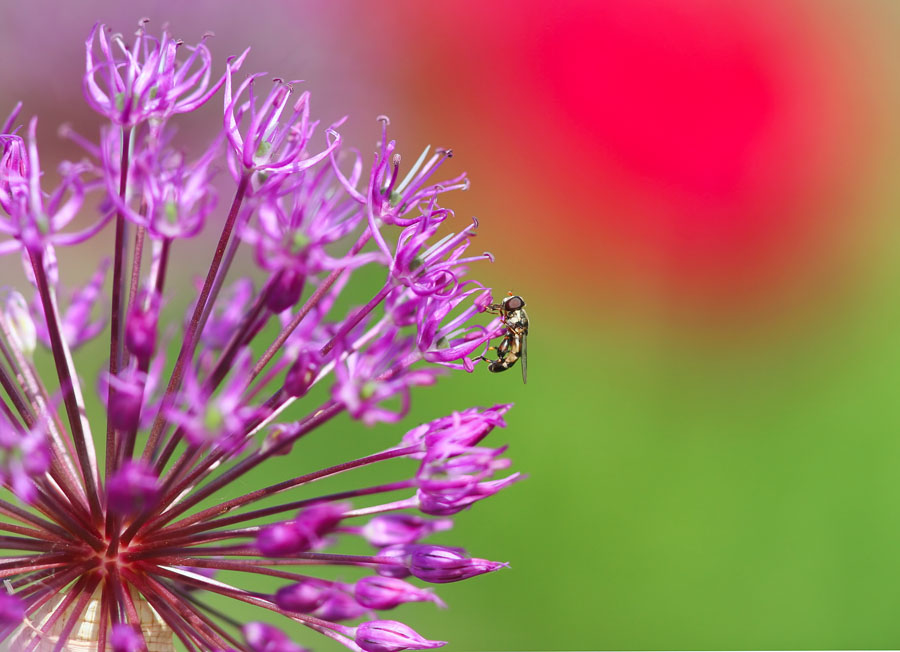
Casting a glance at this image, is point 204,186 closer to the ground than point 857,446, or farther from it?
closer to the ground

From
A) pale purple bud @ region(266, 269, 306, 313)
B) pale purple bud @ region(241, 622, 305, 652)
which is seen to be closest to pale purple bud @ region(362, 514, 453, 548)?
pale purple bud @ region(241, 622, 305, 652)

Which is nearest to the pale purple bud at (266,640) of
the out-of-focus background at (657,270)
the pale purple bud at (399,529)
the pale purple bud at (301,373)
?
the pale purple bud at (399,529)

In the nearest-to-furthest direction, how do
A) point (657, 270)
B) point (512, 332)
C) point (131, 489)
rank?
1. point (131, 489)
2. point (512, 332)
3. point (657, 270)

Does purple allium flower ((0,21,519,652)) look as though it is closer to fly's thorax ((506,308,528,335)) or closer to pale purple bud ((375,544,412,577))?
pale purple bud ((375,544,412,577))

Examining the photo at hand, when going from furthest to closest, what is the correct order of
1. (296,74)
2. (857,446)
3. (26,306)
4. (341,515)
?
(296,74), (857,446), (26,306), (341,515)

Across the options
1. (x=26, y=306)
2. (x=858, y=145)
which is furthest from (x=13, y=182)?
(x=858, y=145)

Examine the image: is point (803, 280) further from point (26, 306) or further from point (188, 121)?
point (26, 306)

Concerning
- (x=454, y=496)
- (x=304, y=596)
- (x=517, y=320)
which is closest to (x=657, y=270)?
(x=517, y=320)

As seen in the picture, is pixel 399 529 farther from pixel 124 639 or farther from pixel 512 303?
pixel 512 303
